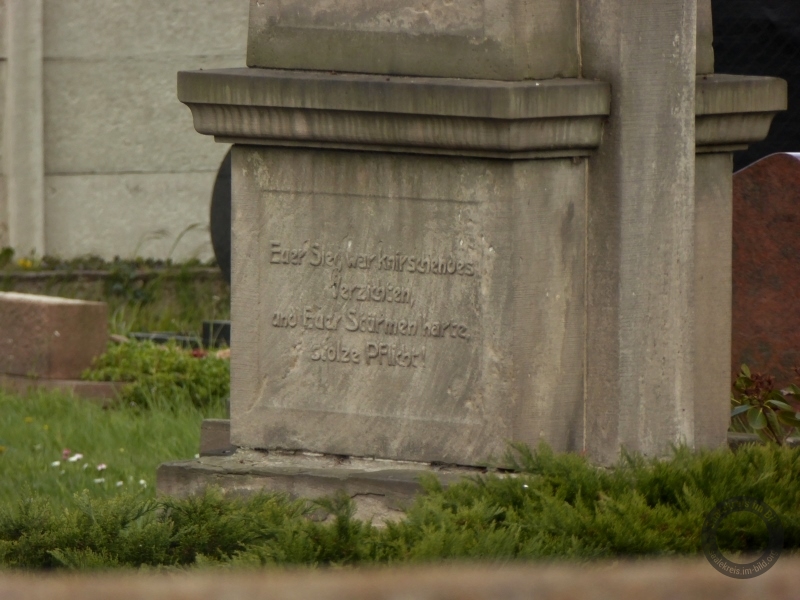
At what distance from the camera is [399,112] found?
396 centimetres

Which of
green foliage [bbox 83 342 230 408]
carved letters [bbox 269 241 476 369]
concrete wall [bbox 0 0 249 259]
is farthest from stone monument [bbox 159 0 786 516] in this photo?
concrete wall [bbox 0 0 249 259]

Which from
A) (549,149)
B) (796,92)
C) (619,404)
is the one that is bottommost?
(619,404)

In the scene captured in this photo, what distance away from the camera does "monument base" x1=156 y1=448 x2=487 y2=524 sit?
A: 4.02 m

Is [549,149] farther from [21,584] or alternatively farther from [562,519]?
[21,584]

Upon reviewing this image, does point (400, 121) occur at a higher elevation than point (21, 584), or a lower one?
higher

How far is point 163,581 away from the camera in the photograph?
0.94 meters

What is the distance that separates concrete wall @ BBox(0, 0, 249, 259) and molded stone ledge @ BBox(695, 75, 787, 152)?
22.7 feet

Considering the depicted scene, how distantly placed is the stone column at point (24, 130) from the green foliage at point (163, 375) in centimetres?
289

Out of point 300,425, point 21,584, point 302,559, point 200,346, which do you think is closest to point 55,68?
point 200,346

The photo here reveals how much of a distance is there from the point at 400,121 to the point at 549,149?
0.41m

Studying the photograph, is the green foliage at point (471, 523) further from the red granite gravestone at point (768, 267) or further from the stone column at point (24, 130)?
the stone column at point (24, 130)

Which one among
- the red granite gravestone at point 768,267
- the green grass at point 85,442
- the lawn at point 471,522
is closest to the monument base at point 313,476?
the lawn at point 471,522

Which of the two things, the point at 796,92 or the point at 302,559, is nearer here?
the point at 302,559

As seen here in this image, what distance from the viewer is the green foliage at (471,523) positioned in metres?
3.22
